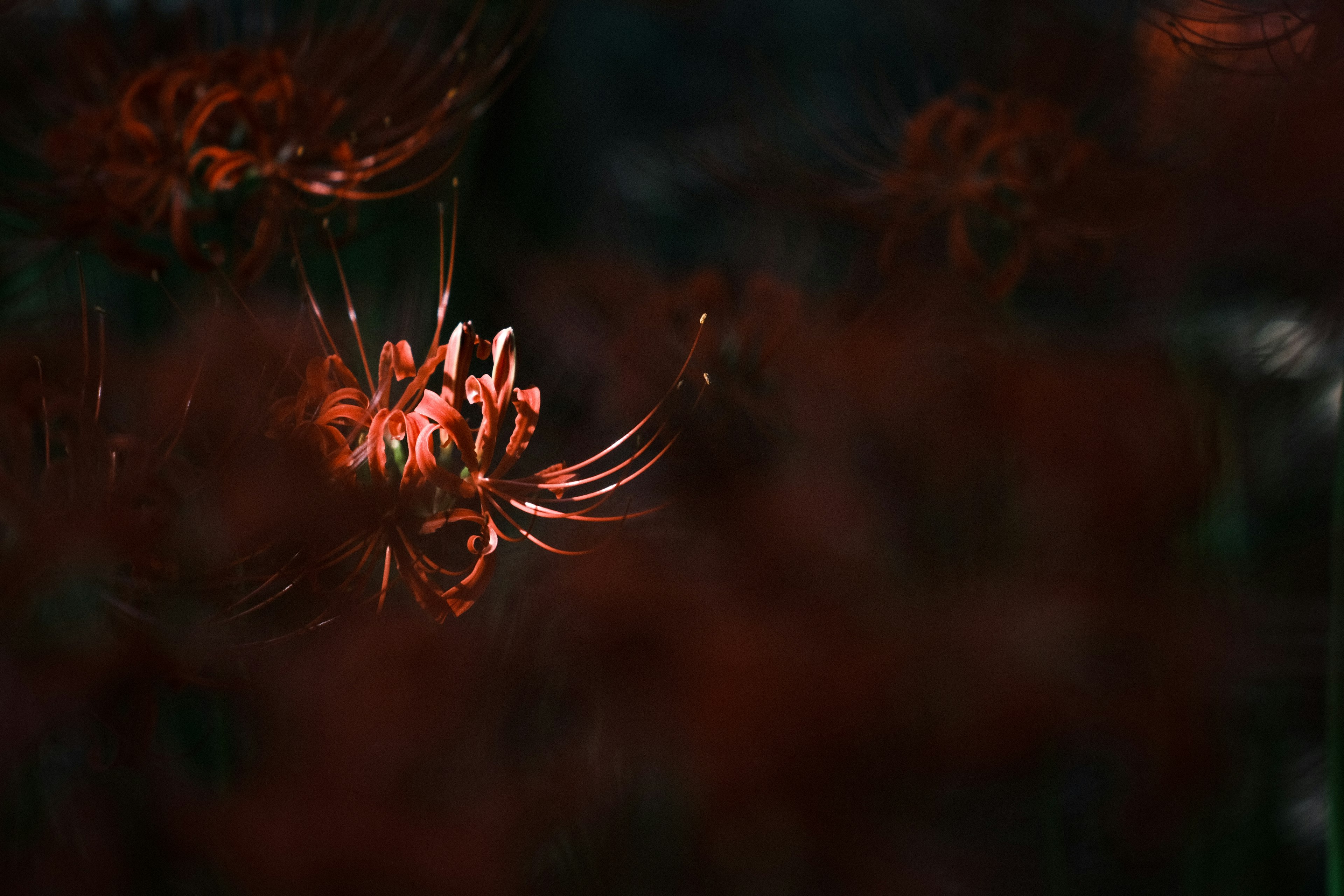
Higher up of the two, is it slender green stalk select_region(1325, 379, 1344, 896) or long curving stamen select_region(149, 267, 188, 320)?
long curving stamen select_region(149, 267, 188, 320)

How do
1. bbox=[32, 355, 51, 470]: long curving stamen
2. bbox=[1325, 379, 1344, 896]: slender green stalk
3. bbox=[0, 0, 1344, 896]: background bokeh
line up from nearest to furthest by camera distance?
bbox=[32, 355, 51, 470]: long curving stamen
bbox=[1325, 379, 1344, 896]: slender green stalk
bbox=[0, 0, 1344, 896]: background bokeh

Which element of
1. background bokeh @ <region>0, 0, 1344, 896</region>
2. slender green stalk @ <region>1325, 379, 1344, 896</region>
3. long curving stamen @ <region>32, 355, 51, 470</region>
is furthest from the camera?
background bokeh @ <region>0, 0, 1344, 896</region>

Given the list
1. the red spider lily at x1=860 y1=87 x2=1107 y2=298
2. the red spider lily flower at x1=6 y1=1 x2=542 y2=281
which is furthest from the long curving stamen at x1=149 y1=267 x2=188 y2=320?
the red spider lily at x1=860 y1=87 x2=1107 y2=298

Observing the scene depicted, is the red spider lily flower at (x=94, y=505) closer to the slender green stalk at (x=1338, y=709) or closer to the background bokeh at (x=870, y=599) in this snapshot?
the background bokeh at (x=870, y=599)

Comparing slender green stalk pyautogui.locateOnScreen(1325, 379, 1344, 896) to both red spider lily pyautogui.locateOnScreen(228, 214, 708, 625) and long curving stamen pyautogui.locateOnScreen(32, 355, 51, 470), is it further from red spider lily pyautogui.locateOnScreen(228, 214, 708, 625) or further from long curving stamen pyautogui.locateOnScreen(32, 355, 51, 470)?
long curving stamen pyautogui.locateOnScreen(32, 355, 51, 470)

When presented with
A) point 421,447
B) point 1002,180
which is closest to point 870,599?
point 1002,180

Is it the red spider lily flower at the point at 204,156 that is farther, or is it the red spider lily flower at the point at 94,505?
the red spider lily flower at the point at 204,156

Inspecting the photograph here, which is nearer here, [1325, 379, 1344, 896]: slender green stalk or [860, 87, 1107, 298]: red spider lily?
[1325, 379, 1344, 896]: slender green stalk

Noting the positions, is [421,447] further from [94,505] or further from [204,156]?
[204,156]

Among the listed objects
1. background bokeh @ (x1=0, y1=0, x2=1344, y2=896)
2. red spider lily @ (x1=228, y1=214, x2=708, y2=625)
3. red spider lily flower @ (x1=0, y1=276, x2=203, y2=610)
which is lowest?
background bokeh @ (x1=0, y1=0, x2=1344, y2=896)

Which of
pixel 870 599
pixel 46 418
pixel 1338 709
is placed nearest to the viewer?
pixel 46 418

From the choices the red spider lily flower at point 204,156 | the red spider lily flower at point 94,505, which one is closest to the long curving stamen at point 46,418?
the red spider lily flower at point 94,505
